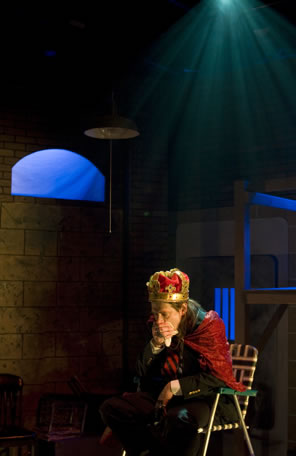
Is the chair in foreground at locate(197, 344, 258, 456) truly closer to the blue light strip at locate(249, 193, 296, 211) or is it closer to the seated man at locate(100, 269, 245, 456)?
the seated man at locate(100, 269, 245, 456)

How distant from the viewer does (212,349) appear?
3.79 m

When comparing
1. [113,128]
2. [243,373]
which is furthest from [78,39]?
[243,373]

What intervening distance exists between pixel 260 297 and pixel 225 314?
2280 mm

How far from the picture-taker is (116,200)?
7.25 m

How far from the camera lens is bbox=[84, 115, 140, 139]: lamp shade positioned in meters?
5.73

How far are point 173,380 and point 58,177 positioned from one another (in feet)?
12.3

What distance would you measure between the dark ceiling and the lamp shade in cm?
78

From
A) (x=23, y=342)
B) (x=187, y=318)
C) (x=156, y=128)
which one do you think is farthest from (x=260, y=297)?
(x=156, y=128)

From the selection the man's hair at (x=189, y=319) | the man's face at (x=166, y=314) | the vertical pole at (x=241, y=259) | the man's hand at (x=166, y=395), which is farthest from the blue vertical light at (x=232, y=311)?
the man's hand at (x=166, y=395)

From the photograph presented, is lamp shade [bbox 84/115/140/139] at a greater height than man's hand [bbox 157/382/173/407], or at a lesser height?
greater

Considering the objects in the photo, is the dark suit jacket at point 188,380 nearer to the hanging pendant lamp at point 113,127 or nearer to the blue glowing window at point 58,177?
the hanging pendant lamp at point 113,127

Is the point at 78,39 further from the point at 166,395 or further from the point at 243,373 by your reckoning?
the point at 166,395

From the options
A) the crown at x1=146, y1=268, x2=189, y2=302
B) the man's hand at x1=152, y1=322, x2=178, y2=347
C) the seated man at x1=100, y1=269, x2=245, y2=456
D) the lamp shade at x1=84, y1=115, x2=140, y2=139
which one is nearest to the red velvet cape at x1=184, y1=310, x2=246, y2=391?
the seated man at x1=100, y1=269, x2=245, y2=456

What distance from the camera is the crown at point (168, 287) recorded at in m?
3.85
